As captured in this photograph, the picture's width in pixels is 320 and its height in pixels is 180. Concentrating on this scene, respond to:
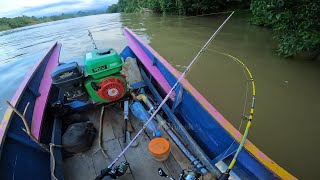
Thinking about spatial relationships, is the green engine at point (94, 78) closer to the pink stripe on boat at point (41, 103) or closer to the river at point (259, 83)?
the pink stripe on boat at point (41, 103)

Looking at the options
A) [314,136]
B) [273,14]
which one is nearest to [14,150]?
[314,136]

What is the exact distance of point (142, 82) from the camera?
4.02 metres

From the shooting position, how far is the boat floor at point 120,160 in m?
2.39

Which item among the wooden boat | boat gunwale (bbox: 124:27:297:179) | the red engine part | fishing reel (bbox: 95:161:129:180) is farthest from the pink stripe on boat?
boat gunwale (bbox: 124:27:297:179)

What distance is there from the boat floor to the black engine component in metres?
0.66

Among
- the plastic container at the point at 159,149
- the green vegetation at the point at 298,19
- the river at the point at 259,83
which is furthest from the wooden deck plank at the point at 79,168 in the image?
the green vegetation at the point at 298,19

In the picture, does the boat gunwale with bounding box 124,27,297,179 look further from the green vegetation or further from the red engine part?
the green vegetation

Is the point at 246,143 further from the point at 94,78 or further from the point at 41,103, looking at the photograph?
the point at 41,103

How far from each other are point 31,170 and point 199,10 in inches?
657

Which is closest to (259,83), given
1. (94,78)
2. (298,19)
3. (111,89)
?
(298,19)

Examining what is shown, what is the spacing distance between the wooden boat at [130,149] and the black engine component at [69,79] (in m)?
0.45

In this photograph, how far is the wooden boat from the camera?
199cm

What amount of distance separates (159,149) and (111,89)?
113 cm

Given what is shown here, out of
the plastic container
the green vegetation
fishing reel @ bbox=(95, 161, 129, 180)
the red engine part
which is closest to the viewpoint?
fishing reel @ bbox=(95, 161, 129, 180)
